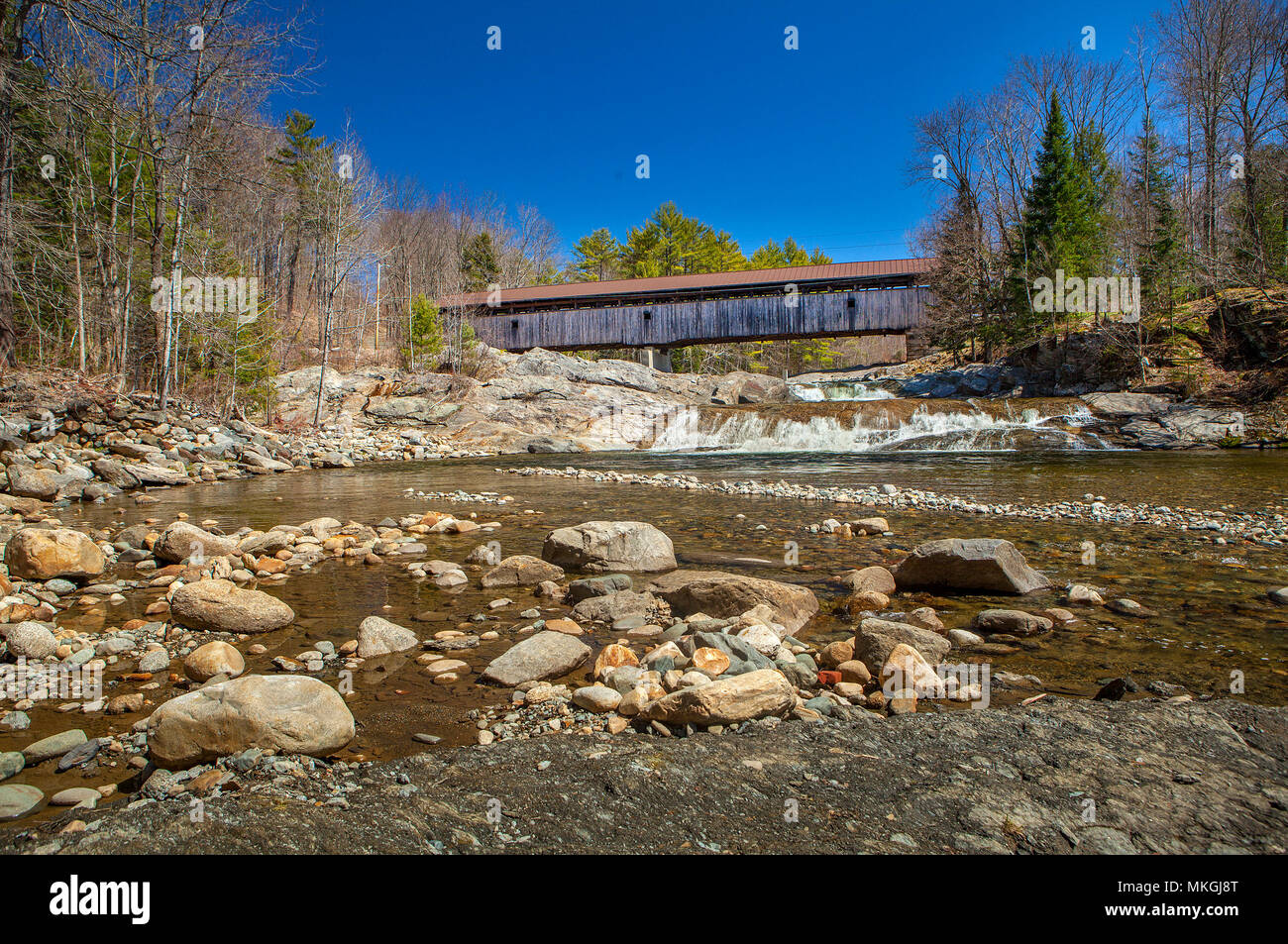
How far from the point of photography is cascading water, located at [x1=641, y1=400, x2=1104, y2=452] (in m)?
16.8

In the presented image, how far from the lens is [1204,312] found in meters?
20.1

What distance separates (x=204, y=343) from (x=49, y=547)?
1474 centimetres

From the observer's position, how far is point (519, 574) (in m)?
4.96

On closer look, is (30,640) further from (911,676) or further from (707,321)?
(707,321)

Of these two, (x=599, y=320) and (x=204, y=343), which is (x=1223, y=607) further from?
(x=599, y=320)

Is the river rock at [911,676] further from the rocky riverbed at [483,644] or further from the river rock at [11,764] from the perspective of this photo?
the river rock at [11,764]

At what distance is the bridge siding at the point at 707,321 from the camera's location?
3012cm

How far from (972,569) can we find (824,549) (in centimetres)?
170

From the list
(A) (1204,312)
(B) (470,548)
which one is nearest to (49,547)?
(B) (470,548)

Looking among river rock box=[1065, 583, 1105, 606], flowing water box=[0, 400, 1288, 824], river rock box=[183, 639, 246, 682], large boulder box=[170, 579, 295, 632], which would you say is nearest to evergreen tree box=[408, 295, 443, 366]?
flowing water box=[0, 400, 1288, 824]

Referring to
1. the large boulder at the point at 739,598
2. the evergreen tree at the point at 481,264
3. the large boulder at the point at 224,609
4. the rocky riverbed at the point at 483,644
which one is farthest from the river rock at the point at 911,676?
the evergreen tree at the point at 481,264

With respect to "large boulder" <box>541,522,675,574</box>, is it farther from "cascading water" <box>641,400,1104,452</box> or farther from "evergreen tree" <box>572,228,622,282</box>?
"evergreen tree" <box>572,228,622,282</box>

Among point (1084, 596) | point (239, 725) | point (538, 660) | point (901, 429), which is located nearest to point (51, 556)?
point (239, 725)
